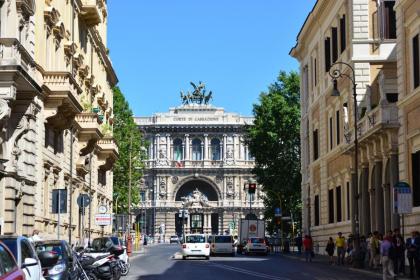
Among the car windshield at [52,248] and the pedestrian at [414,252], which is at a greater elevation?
the car windshield at [52,248]

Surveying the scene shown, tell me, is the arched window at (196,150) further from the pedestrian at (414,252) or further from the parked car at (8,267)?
the parked car at (8,267)

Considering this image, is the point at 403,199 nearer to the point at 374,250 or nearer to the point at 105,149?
the point at 374,250

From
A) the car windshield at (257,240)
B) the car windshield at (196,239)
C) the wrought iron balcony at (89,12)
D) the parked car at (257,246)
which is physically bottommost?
the parked car at (257,246)

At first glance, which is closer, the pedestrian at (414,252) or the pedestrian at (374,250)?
the pedestrian at (414,252)

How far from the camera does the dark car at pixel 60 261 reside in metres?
19.1

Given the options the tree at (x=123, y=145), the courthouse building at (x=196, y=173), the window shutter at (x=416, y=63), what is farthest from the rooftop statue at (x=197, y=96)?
the window shutter at (x=416, y=63)

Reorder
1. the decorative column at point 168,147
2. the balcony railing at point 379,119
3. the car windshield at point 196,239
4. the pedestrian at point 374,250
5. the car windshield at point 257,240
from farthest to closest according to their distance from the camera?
the decorative column at point 168,147 → the car windshield at point 257,240 → the car windshield at point 196,239 → the balcony railing at point 379,119 → the pedestrian at point 374,250

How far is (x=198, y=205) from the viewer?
142750 millimetres

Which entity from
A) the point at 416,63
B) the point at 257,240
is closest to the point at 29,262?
the point at 416,63

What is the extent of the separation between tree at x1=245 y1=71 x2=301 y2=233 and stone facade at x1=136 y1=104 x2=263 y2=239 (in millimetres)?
62384

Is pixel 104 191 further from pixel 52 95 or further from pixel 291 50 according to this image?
pixel 52 95

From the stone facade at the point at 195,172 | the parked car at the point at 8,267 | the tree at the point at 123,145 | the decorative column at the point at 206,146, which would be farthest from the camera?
the decorative column at the point at 206,146

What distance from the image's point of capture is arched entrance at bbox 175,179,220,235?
143m

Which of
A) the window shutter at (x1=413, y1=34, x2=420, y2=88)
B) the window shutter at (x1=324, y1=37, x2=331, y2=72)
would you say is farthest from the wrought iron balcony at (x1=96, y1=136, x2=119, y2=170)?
the window shutter at (x1=413, y1=34, x2=420, y2=88)
